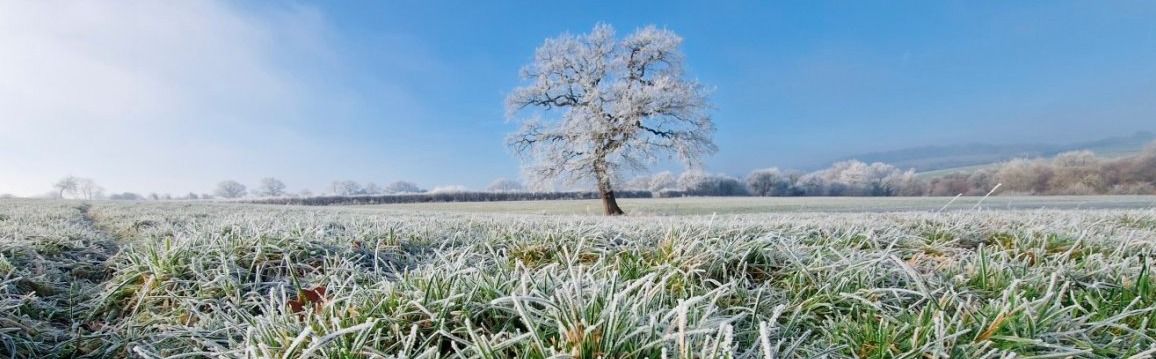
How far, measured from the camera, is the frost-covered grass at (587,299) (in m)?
1.58

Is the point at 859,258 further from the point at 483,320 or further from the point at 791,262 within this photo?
the point at 483,320

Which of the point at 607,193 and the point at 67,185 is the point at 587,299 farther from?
the point at 67,185

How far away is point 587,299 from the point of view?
1.87 m

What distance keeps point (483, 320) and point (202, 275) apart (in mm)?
2115

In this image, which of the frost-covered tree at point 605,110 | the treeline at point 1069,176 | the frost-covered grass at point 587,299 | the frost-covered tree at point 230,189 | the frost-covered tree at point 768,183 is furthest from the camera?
the frost-covered tree at point 230,189

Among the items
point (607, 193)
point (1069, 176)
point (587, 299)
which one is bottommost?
point (587, 299)

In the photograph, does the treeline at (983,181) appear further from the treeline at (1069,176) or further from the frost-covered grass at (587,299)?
the frost-covered grass at (587,299)

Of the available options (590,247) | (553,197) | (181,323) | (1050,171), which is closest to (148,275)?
(181,323)

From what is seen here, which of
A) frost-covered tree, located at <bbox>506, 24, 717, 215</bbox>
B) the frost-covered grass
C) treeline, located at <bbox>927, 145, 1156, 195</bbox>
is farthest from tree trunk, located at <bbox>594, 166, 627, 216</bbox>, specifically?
treeline, located at <bbox>927, 145, 1156, 195</bbox>

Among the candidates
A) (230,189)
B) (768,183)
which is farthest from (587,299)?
(230,189)

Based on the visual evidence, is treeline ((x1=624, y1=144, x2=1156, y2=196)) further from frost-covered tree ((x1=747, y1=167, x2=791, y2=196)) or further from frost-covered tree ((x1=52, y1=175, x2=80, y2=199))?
frost-covered tree ((x1=52, y1=175, x2=80, y2=199))

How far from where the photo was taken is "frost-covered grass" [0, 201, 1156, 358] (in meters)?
1.58

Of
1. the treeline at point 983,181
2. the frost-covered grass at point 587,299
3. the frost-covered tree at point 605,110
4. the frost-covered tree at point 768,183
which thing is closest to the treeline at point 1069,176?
the treeline at point 983,181

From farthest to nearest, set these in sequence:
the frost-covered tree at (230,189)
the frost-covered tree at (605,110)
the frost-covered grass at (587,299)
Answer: the frost-covered tree at (230,189), the frost-covered tree at (605,110), the frost-covered grass at (587,299)
